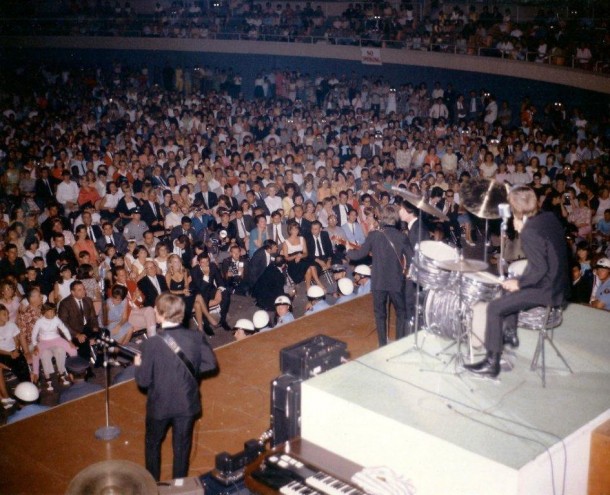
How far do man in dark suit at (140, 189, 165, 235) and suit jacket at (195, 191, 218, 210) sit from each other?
778mm

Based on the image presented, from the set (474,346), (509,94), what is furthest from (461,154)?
(474,346)

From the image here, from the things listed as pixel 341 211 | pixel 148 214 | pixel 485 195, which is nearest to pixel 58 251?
pixel 148 214

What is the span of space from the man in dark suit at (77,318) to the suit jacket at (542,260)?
4735 mm

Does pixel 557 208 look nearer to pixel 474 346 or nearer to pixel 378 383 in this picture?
pixel 474 346

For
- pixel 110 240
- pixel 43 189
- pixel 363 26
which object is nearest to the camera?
pixel 110 240

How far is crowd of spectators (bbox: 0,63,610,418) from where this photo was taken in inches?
321

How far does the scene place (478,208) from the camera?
559 cm

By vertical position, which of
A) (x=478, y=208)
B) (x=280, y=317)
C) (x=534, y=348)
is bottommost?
(x=280, y=317)

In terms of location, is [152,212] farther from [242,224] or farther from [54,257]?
[54,257]

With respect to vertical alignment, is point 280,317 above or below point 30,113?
below

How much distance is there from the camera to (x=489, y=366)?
16.4 ft

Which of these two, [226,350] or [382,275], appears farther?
[226,350]

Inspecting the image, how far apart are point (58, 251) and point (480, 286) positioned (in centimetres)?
556

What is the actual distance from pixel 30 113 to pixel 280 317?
11.1 m
